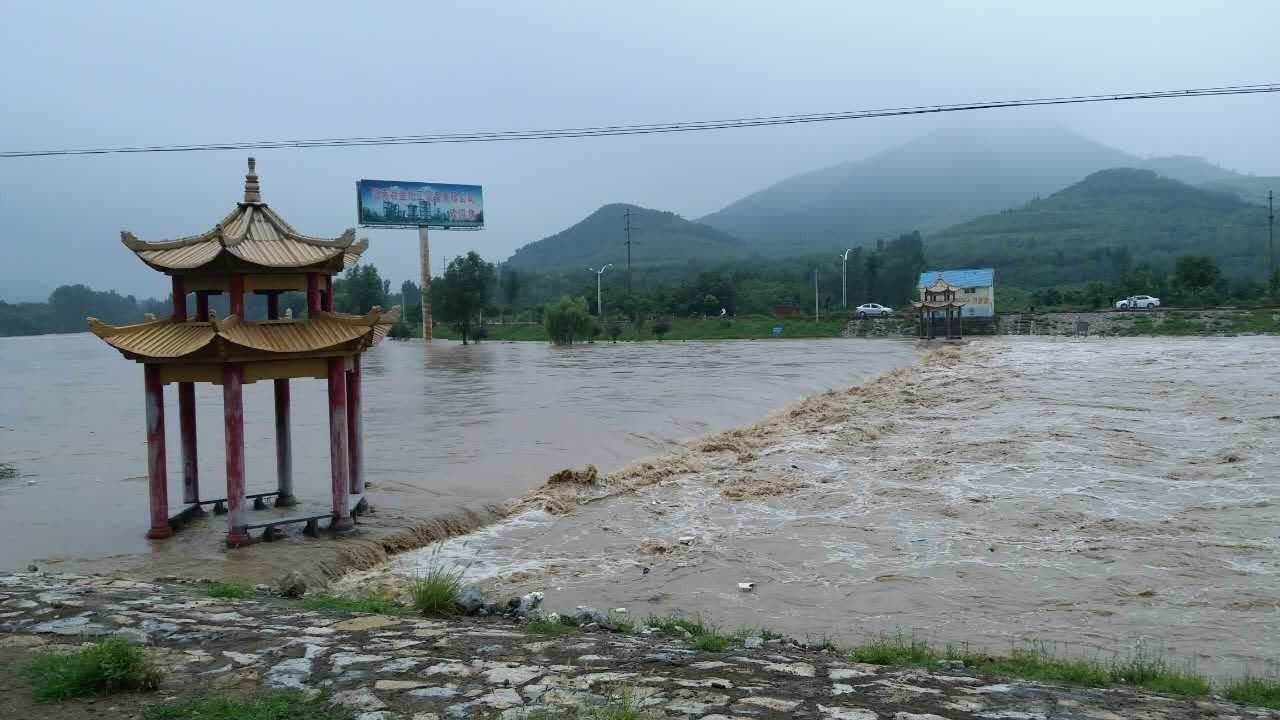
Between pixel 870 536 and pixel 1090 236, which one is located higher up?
pixel 1090 236

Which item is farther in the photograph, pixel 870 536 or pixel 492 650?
pixel 870 536

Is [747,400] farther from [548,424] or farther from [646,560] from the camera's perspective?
[646,560]

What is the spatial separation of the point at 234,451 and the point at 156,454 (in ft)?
3.87

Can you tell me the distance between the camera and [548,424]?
23.3 m

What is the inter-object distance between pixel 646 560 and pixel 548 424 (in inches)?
504

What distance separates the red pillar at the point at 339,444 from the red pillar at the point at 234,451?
1047mm

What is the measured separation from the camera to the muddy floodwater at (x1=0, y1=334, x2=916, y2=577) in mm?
12141

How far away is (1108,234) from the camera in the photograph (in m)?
134

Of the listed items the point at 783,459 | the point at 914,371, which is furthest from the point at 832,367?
the point at 783,459

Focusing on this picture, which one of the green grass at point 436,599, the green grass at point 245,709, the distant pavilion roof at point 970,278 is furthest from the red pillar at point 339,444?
the distant pavilion roof at point 970,278

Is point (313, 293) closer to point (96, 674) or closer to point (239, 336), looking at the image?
point (239, 336)

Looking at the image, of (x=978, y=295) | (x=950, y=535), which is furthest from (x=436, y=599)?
(x=978, y=295)

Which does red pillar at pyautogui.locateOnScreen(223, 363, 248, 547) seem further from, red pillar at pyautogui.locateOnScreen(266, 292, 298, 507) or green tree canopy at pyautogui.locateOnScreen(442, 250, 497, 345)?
green tree canopy at pyautogui.locateOnScreen(442, 250, 497, 345)

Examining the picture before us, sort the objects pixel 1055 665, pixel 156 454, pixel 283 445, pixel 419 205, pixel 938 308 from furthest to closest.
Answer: pixel 419 205 < pixel 938 308 < pixel 283 445 < pixel 156 454 < pixel 1055 665
